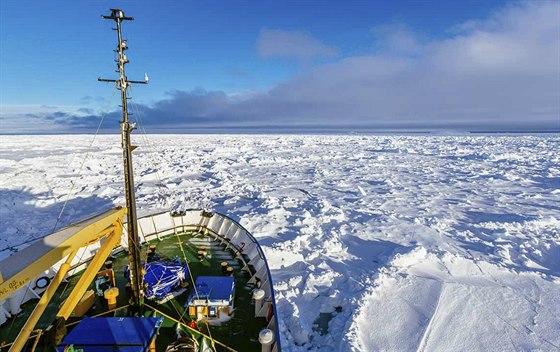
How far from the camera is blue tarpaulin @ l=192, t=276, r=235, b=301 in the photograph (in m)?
6.41

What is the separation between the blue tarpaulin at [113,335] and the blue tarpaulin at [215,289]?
132cm

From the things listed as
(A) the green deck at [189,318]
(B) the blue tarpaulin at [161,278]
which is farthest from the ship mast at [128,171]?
(A) the green deck at [189,318]

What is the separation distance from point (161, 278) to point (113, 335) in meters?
2.27

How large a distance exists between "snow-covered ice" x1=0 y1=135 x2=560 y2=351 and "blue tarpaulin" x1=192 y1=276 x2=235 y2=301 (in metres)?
2.35

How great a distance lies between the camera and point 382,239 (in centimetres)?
1379

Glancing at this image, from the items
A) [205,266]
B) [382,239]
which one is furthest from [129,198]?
Answer: [382,239]

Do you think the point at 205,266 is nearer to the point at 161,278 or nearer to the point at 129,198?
the point at 161,278

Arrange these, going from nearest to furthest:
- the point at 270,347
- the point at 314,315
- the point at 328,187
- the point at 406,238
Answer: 1. the point at 270,347
2. the point at 314,315
3. the point at 406,238
4. the point at 328,187

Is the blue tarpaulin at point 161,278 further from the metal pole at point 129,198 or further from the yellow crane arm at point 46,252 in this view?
the yellow crane arm at point 46,252

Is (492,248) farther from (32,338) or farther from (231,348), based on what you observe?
(32,338)

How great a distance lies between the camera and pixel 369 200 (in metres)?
20.7

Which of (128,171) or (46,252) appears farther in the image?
(128,171)

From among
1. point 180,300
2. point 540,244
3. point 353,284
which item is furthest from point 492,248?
point 180,300

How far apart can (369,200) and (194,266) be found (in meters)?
14.7
